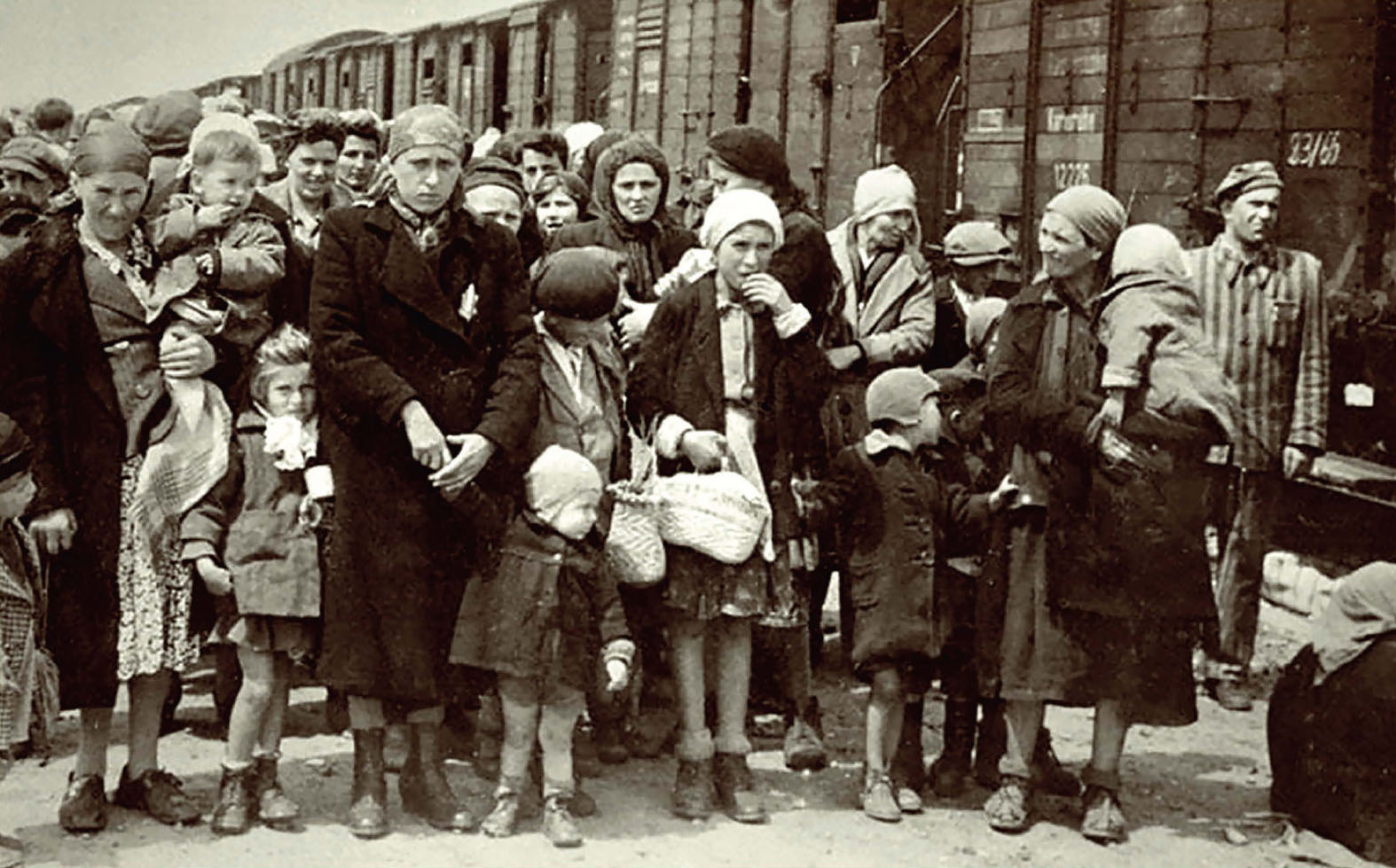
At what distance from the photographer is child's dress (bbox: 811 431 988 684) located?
15.8 ft

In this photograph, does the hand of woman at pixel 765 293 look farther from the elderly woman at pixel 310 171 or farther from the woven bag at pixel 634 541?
the elderly woman at pixel 310 171

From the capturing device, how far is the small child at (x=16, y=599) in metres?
4.00

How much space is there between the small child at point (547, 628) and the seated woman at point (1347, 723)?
2057 millimetres

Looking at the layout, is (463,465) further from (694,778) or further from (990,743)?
(990,743)

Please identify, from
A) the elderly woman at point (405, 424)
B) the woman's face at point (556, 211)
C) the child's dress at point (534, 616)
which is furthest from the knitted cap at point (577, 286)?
the woman's face at point (556, 211)

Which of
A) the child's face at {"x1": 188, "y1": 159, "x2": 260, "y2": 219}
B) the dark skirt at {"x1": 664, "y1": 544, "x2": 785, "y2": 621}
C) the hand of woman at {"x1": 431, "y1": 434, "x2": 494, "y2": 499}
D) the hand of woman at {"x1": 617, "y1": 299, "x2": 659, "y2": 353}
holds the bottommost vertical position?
the dark skirt at {"x1": 664, "y1": 544, "x2": 785, "y2": 621}

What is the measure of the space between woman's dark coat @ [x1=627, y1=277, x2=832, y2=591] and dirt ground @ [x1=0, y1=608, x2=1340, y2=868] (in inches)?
35.4

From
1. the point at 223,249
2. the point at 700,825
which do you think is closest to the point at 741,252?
the point at 223,249

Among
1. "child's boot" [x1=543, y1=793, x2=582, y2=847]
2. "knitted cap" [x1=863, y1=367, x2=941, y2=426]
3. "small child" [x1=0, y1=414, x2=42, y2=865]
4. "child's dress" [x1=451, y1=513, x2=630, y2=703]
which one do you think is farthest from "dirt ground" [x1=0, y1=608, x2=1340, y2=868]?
"knitted cap" [x1=863, y1=367, x2=941, y2=426]

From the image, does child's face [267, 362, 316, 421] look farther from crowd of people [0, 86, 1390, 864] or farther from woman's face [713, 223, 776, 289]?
woman's face [713, 223, 776, 289]

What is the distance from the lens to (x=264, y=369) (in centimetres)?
453

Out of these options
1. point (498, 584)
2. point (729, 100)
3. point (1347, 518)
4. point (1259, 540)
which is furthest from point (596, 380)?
point (729, 100)

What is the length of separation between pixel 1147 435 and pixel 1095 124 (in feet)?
19.9

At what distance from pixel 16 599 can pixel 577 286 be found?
173cm
